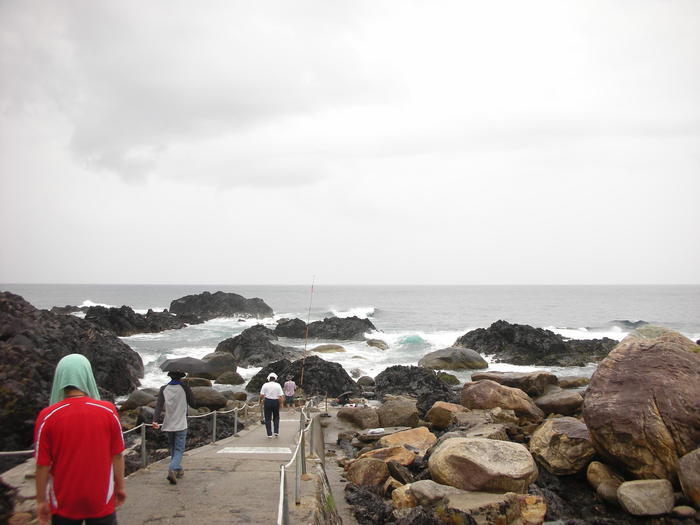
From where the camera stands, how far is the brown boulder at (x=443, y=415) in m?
16.0

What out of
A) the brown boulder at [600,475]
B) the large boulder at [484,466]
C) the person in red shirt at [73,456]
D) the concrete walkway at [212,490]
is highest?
the person in red shirt at [73,456]

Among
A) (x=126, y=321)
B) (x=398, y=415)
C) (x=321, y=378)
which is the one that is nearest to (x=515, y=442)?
(x=398, y=415)

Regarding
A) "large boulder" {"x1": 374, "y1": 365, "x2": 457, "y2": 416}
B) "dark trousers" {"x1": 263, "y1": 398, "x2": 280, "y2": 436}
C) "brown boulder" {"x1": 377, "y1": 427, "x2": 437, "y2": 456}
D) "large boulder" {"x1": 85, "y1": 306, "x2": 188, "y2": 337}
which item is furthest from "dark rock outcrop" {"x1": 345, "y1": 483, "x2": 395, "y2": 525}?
"large boulder" {"x1": 85, "y1": 306, "x2": 188, "y2": 337}

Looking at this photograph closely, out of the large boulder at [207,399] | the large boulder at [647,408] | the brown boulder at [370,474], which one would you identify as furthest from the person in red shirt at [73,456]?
the large boulder at [207,399]

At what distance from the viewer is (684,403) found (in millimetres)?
9539

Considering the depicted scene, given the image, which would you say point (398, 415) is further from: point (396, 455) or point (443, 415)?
point (396, 455)

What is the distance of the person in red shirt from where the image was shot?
3.32 m

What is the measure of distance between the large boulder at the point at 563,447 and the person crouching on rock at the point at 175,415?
8646 mm

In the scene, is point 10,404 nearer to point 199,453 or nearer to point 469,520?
point 199,453

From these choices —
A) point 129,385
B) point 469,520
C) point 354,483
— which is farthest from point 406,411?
point 129,385

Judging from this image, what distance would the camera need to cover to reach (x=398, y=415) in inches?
653

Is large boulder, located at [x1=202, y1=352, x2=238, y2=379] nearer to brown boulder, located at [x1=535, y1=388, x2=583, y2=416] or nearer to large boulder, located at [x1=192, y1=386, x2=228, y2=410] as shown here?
large boulder, located at [x1=192, y1=386, x2=228, y2=410]

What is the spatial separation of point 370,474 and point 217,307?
223 ft

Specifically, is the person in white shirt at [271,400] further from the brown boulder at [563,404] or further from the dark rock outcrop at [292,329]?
the dark rock outcrop at [292,329]
